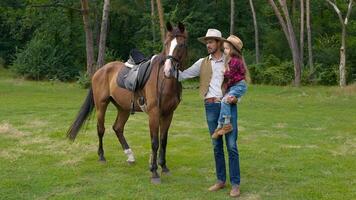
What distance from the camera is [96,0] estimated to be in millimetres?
38781

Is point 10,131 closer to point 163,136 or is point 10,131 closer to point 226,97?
→ point 163,136

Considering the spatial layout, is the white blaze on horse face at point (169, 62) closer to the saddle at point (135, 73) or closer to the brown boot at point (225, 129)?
the saddle at point (135, 73)

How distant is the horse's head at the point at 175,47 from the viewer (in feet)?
21.5

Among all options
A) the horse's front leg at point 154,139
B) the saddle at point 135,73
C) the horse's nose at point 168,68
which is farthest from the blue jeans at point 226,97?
the saddle at point 135,73

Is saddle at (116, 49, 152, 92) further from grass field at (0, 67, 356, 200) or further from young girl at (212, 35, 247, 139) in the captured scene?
young girl at (212, 35, 247, 139)

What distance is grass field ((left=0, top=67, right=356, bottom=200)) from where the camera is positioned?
6657mm

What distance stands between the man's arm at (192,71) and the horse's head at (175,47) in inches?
4.0

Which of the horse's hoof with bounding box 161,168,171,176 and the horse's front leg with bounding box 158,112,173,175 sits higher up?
the horse's front leg with bounding box 158,112,173,175

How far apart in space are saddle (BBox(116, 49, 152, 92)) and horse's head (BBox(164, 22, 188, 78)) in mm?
749

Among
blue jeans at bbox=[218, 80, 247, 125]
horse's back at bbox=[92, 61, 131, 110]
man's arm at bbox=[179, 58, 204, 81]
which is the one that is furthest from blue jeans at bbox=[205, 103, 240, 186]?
horse's back at bbox=[92, 61, 131, 110]

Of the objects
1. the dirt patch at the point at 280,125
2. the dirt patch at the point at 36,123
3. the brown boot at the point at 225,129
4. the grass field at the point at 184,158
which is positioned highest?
the brown boot at the point at 225,129

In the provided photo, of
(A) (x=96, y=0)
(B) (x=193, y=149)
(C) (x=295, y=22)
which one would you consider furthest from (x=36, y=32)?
(B) (x=193, y=149)

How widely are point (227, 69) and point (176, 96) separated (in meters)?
1.13

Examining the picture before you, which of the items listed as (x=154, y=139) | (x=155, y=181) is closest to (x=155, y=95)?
(x=154, y=139)
